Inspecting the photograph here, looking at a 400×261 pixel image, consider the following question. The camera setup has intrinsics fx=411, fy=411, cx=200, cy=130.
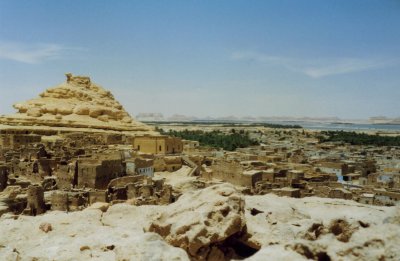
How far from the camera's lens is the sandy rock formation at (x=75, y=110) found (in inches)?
1980

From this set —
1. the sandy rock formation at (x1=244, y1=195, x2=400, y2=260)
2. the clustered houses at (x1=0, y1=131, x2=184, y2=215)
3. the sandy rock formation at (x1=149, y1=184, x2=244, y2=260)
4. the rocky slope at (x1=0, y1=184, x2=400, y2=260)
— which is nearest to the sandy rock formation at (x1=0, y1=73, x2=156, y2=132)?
the clustered houses at (x1=0, y1=131, x2=184, y2=215)

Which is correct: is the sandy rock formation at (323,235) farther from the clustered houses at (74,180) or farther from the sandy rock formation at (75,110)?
the sandy rock formation at (75,110)

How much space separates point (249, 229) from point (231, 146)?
6399 centimetres

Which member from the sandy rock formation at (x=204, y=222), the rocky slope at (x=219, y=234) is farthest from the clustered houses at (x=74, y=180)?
the sandy rock formation at (x=204, y=222)

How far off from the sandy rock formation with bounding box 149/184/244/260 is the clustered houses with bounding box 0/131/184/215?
7760mm

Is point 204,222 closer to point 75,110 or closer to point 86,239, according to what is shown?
point 86,239

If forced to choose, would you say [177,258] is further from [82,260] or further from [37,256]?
[37,256]

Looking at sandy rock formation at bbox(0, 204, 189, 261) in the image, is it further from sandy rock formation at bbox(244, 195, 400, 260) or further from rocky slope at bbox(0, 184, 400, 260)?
sandy rock formation at bbox(244, 195, 400, 260)

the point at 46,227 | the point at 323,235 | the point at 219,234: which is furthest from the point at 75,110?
the point at 323,235

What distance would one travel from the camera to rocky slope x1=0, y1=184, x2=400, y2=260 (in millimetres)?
6414

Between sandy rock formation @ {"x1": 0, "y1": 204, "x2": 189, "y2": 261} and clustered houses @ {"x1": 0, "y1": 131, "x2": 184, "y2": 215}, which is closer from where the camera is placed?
sandy rock formation @ {"x1": 0, "y1": 204, "x2": 189, "y2": 261}

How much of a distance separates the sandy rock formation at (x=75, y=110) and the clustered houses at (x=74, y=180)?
16.5m

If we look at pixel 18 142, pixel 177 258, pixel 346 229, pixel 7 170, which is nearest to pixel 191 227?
pixel 177 258

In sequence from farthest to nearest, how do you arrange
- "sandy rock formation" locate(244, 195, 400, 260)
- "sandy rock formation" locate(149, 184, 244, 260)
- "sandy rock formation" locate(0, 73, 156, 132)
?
"sandy rock formation" locate(0, 73, 156, 132) → "sandy rock formation" locate(149, 184, 244, 260) → "sandy rock formation" locate(244, 195, 400, 260)
